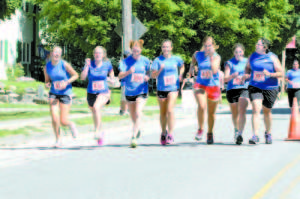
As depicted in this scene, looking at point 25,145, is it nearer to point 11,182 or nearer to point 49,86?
point 49,86

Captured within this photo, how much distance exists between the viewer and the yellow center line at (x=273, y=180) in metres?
8.25

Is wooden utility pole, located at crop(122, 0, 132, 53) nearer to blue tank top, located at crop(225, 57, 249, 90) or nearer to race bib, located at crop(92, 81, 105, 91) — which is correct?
blue tank top, located at crop(225, 57, 249, 90)

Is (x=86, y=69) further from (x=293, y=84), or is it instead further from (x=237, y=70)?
(x=293, y=84)

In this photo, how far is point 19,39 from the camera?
47.0 m

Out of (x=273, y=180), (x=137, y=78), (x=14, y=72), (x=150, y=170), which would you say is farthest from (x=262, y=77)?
(x=14, y=72)

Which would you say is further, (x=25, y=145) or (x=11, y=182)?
(x=25, y=145)

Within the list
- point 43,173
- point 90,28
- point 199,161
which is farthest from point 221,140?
point 90,28

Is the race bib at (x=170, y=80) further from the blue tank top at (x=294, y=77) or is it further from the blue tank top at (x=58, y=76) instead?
the blue tank top at (x=294, y=77)

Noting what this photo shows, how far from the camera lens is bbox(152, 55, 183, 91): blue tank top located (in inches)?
521

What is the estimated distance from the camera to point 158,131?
1781cm

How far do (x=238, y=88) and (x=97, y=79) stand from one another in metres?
2.65

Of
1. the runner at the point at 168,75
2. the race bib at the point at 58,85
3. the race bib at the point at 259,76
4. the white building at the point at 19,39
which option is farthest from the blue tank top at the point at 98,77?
the white building at the point at 19,39

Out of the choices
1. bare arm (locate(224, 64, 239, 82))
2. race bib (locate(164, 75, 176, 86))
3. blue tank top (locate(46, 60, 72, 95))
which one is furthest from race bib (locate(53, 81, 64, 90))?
bare arm (locate(224, 64, 239, 82))

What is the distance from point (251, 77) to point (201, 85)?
0.92 m
